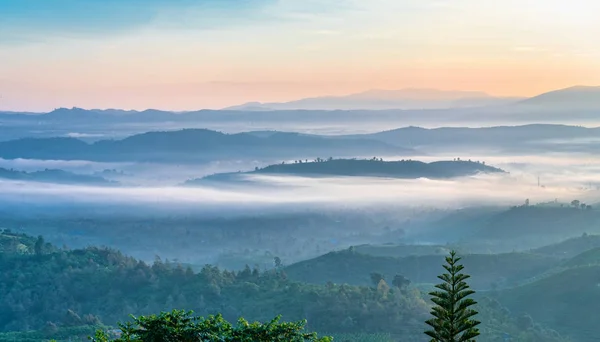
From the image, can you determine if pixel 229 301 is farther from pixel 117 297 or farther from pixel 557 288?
pixel 557 288

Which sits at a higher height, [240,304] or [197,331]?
[197,331]

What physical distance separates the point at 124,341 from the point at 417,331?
116m

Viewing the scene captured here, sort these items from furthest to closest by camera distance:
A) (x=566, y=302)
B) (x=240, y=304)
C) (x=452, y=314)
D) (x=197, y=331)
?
(x=566, y=302)
(x=240, y=304)
(x=197, y=331)
(x=452, y=314)

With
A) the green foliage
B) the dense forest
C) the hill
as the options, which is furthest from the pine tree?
the hill

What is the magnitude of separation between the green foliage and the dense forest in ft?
320

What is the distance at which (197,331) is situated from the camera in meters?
51.1

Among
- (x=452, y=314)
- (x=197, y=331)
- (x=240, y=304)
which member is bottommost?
(x=240, y=304)

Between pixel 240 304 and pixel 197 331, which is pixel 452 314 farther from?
pixel 240 304

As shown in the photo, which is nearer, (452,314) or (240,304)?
(452,314)

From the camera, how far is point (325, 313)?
540ft

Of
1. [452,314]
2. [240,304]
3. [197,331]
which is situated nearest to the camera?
[452,314]

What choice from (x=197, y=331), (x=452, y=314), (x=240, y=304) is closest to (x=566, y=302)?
(x=240, y=304)

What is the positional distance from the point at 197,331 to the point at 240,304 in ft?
420

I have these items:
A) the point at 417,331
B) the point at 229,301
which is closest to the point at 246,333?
the point at 417,331
